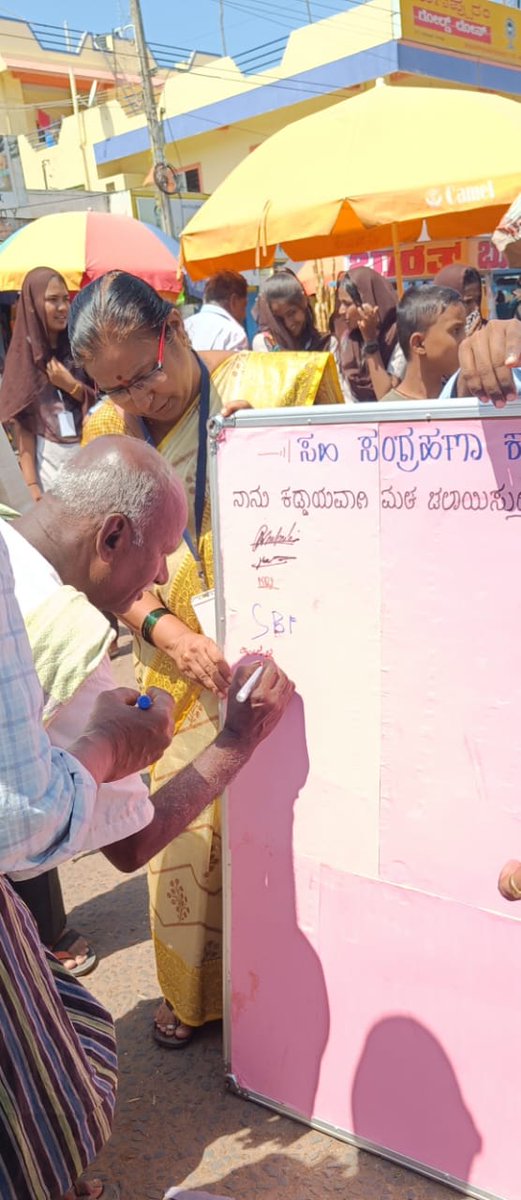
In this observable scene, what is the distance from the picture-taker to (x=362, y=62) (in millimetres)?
16844

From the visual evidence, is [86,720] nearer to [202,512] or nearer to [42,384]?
[202,512]

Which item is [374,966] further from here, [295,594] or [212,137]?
[212,137]

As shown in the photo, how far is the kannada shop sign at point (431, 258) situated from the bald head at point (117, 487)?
371 inches

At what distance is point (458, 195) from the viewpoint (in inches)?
172

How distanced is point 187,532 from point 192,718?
1.45ft

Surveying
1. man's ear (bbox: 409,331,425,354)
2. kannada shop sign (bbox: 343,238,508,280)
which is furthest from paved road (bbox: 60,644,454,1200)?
A: kannada shop sign (bbox: 343,238,508,280)

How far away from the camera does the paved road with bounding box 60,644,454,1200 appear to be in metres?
1.96

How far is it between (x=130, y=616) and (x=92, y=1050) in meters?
0.92

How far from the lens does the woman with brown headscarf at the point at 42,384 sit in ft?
14.6

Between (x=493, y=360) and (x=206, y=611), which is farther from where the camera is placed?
(x=206, y=611)

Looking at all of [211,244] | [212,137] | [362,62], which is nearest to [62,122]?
[212,137]

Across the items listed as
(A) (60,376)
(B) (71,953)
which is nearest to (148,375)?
(B) (71,953)

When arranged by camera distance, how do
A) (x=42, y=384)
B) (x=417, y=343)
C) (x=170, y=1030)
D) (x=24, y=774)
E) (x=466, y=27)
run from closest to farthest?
(x=24, y=774), (x=170, y=1030), (x=417, y=343), (x=42, y=384), (x=466, y=27)

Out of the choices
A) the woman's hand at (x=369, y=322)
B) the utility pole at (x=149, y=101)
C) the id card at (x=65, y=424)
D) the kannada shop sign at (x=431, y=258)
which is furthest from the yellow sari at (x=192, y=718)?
the utility pole at (x=149, y=101)
